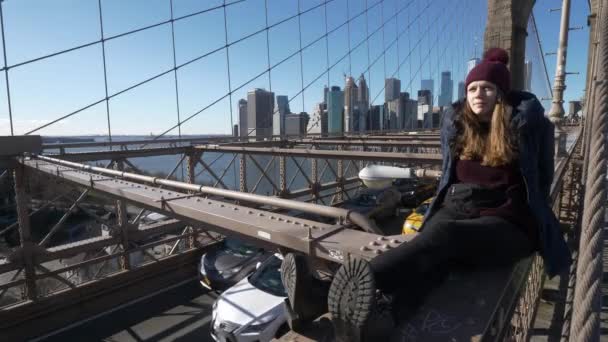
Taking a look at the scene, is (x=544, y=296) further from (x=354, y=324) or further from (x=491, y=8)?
(x=354, y=324)

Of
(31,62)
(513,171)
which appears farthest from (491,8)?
(31,62)

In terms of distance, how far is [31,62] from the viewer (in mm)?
8023

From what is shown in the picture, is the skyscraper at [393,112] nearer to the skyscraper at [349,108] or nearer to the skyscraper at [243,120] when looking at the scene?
the skyscraper at [349,108]

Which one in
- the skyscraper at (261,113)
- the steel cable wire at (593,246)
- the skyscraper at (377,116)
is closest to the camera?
the steel cable wire at (593,246)

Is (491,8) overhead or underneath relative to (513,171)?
overhead

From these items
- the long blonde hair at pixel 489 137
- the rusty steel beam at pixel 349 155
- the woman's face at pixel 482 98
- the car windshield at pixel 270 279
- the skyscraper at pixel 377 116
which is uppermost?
the skyscraper at pixel 377 116

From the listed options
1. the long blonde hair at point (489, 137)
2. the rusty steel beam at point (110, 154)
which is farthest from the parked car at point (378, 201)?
the long blonde hair at point (489, 137)

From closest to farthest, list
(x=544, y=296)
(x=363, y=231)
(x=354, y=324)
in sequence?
(x=354, y=324) → (x=363, y=231) → (x=544, y=296)

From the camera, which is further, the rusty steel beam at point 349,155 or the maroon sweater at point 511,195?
the rusty steel beam at point 349,155

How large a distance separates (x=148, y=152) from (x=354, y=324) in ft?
23.4

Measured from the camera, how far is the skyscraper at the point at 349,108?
20316mm

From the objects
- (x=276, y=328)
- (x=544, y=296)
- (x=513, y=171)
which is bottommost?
(x=276, y=328)

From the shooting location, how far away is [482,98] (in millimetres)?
1899

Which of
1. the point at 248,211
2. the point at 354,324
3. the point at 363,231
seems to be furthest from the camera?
the point at 248,211
